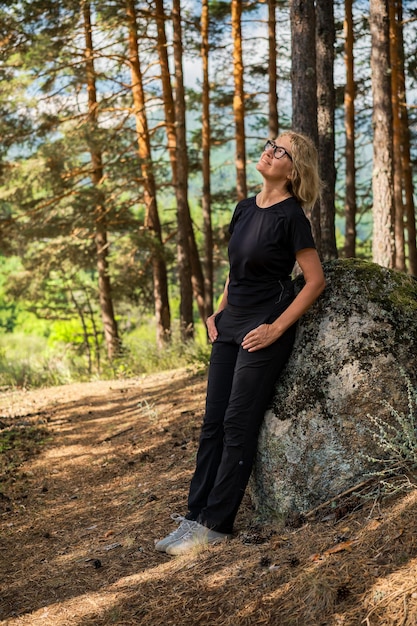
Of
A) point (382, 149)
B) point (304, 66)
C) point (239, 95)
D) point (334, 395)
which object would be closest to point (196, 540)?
point (334, 395)

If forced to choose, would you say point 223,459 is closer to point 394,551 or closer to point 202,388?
point 394,551

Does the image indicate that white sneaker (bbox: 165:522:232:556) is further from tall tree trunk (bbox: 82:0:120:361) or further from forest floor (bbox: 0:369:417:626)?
tall tree trunk (bbox: 82:0:120:361)

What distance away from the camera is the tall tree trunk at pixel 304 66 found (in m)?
7.46

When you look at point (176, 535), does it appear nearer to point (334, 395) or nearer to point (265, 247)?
point (334, 395)

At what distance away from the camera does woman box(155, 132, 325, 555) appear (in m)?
4.05

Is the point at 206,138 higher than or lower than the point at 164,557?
higher

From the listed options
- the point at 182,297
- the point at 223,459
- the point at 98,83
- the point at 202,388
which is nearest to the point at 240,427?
the point at 223,459

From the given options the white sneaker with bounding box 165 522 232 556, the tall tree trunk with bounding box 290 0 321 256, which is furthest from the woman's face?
the tall tree trunk with bounding box 290 0 321 256

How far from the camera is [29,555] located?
4.75m

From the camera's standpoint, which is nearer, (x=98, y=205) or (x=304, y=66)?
(x=304, y=66)

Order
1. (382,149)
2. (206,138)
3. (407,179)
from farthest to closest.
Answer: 1. (407,179)
2. (206,138)
3. (382,149)

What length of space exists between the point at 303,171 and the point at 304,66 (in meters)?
3.91

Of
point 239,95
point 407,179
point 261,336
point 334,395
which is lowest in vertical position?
point 334,395

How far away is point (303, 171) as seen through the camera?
163 inches
